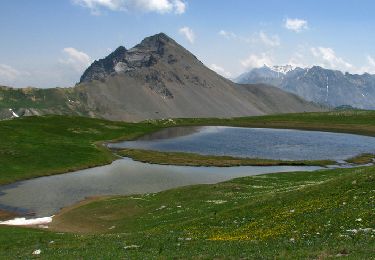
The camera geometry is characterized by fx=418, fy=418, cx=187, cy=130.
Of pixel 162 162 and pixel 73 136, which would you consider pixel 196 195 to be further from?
pixel 73 136

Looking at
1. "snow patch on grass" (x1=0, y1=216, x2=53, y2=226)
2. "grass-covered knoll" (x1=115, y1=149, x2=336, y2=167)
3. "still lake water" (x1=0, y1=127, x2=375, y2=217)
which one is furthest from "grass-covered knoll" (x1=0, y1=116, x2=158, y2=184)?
"snow patch on grass" (x1=0, y1=216, x2=53, y2=226)

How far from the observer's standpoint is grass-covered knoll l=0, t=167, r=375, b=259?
1008 inches

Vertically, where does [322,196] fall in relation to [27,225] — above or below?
above

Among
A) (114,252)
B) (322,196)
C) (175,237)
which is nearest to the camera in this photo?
(114,252)

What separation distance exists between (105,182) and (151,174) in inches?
545

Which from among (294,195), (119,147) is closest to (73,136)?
(119,147)

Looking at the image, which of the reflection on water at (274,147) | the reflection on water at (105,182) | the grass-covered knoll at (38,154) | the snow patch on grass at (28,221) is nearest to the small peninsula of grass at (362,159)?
the reflection on water at (274,147)

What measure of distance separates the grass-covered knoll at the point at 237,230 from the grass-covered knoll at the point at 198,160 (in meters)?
65.7

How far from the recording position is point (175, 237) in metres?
34.7

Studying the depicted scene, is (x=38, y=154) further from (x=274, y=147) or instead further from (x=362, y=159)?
(x=362, y=159)

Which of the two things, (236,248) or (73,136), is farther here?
(73,136)

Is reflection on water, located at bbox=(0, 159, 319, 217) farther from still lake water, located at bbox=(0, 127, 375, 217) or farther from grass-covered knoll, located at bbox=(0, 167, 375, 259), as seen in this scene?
grass-covered knoll, located at bbox=(0, 167, 375, 259)

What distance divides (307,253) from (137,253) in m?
11.6

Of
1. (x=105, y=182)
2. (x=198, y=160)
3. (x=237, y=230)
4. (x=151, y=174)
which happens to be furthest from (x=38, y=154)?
(x=237, y=230)
